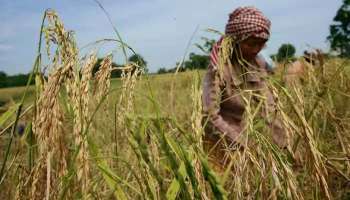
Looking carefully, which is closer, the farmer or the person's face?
the farmer

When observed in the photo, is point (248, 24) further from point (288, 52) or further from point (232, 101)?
point (288, 52)

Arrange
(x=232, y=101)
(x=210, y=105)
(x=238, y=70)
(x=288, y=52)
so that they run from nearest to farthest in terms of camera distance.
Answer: (x=288, y=52)
(x=210, y=105)
(x=238, y=70)
(x=232, y=101)

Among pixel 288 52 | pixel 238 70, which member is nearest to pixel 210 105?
pixel 238 70

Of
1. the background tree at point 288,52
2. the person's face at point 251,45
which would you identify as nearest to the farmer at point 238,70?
the person's face at point 251,45

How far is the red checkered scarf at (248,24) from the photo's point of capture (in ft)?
7.97

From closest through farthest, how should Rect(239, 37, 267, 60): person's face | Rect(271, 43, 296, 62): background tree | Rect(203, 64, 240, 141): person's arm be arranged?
Rect(271, 43, 296, 62): background tree → Rect(203, 64, 240, 141): person's arm → Rect(239, 37, 267, 60): person's face

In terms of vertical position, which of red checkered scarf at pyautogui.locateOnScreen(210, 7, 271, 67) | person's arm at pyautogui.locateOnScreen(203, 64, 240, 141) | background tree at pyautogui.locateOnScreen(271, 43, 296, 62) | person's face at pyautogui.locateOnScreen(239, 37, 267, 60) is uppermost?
red checkered scarf at pyautogui.locateOnScreen(210, 7, 271, 67)

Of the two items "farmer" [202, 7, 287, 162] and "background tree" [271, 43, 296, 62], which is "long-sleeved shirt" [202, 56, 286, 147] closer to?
"farmer" [202, 7, 287, 162]

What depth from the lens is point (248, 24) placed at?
8.02 feet

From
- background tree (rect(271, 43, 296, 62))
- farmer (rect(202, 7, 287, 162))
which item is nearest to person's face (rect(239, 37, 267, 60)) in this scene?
farmer (rect(202, 7, 287, 162))

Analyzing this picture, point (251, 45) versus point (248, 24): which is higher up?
point (248, 24)

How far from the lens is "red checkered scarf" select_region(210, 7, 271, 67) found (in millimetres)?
2428

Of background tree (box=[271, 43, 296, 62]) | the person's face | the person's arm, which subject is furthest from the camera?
the person's face

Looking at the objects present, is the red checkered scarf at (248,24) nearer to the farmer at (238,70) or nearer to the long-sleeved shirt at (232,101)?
the farmer at (238,70)
